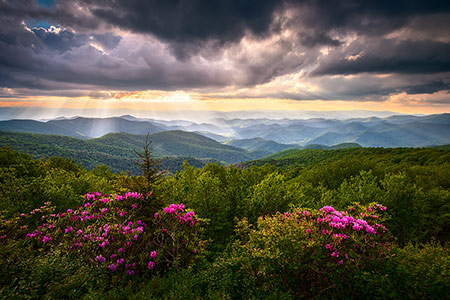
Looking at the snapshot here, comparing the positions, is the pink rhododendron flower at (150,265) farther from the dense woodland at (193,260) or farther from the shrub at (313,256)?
the shrub at (313,256)

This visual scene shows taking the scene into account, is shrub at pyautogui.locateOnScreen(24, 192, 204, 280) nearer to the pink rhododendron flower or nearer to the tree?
the pink rhododendron flower

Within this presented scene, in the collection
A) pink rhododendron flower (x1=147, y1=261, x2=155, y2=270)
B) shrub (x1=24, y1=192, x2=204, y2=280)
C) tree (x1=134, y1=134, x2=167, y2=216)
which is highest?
tree (x1=134, y1=134, x2=167, y2=216)

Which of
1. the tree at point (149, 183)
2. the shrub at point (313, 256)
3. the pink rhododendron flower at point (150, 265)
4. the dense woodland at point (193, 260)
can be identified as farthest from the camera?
the tree at point (149, 183)

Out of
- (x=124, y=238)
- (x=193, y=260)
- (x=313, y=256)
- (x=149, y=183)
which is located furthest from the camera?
(x=149, y=183)

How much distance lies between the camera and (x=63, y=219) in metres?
12.1

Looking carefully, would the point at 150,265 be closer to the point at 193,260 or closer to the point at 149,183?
the point at 193,260

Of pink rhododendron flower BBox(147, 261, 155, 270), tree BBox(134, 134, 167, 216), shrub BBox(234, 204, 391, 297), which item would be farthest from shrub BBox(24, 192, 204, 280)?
shrub BBox(234, 204, 391, 297)

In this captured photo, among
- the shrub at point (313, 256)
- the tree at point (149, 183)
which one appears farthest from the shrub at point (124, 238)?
the shrub at point (313, 256)

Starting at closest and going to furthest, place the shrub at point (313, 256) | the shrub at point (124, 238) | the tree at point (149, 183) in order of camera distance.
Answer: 1. the shrub at point (313, 256)
2. the shrub at point (124, 238)
3. the tree at point (149, 183)

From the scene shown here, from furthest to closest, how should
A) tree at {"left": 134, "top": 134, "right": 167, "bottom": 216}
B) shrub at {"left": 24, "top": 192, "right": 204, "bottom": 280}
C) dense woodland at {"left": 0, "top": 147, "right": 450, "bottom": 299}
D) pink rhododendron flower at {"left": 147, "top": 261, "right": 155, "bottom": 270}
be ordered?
tree at {"left": 134, "top": 134, "right": 167, "bottom": 216}
shrub at {"left": 24, "top": 192, "right": 204, "bottom": 280}
pink rhododendron flower at {"left": 147, "top": 261, "right": 155, "bottom": 270}
dense woodland at {"left": 0, "top": 147, "right": 450, "bottom": 299}

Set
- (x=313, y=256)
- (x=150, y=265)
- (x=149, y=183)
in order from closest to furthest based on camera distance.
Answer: (x=313, y=256)
(x=150, y=265)
(x=149, y=183)

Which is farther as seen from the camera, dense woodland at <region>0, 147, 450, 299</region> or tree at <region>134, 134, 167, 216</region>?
tree at <region>134, 134, 167, 216</region>

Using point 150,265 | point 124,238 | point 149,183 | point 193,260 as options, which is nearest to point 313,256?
point 193,260

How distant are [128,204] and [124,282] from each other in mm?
4507
